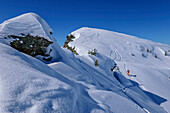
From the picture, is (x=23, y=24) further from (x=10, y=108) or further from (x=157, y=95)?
(x=157, y=95)

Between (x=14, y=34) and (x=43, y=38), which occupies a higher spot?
(x=43, y=38)

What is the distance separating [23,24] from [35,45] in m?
0.96

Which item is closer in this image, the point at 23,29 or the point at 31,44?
the point at 31,44

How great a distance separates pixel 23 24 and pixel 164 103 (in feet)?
21.6

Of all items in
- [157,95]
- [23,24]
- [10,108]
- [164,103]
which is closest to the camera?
[10,108]

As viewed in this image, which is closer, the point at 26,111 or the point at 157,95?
the point at 26,111

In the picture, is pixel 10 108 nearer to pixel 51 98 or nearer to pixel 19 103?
pixel 19 103

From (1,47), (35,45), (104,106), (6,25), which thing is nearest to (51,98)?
(104,106)

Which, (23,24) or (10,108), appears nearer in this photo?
(10,108)

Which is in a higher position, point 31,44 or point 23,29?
point 23,29

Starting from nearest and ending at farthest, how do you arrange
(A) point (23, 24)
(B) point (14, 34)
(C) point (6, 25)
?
(B) point (14, 34), (C) point (6, 25), (A) point (23, 24)

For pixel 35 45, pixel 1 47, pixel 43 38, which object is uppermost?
pixel 43 38

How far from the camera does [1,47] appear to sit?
138 centimetres

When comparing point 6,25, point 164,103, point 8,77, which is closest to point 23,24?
point 6,25
